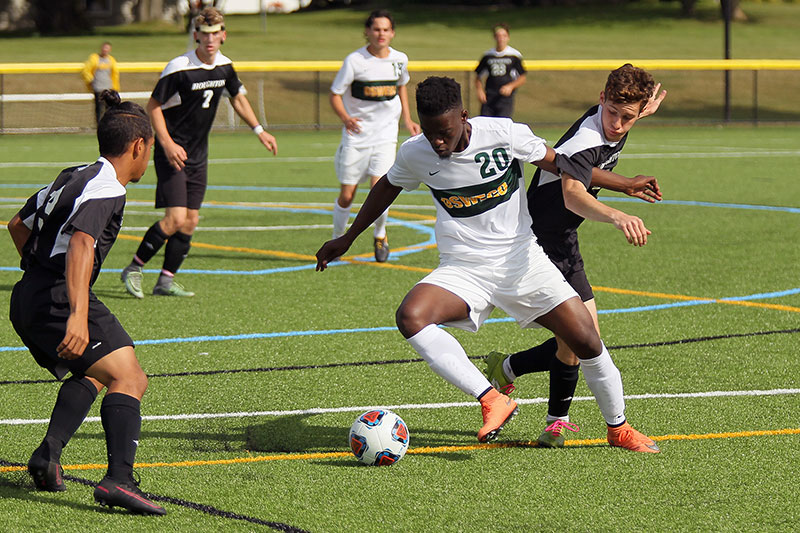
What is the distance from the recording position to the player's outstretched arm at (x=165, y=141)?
9.32 metres

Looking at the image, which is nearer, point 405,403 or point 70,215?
point 70,215

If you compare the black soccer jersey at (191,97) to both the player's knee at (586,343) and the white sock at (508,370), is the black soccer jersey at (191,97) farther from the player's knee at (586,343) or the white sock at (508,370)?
the player's knee at (586,343)

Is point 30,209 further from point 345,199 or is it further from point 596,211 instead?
point 345,199

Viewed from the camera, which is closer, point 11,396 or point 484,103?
point 11,396

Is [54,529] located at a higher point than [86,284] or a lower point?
lower

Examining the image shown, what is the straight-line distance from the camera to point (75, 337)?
4.44m

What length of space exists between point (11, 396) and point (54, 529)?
7.37 feet

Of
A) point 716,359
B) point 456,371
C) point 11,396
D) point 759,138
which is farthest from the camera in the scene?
point 759,138

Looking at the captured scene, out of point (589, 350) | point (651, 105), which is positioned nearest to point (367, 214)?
point (589, 350)

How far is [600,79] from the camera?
44406mm

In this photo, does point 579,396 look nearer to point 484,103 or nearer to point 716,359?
point 716,359

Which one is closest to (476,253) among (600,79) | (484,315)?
(484,315)

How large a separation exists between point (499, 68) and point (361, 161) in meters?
11.3

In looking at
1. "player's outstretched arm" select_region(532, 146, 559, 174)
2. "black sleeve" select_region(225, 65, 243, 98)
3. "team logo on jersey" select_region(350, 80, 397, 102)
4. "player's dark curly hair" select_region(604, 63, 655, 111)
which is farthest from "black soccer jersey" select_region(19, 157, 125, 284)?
"team logo on jersey" select_region(350, 80, 397, 102)
